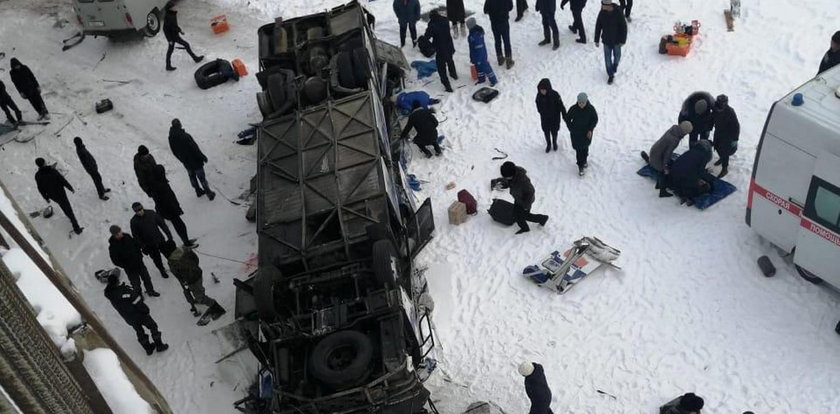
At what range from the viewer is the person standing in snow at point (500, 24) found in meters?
14.2

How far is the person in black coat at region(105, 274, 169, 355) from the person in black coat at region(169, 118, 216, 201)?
2.66m

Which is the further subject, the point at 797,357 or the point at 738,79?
the point at 738,79

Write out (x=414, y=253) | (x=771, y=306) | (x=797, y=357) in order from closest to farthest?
(x=797, y=357), (x=771, y=306), (x=414, y=253)

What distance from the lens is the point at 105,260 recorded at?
1222 cm

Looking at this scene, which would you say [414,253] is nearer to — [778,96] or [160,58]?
[778,96]

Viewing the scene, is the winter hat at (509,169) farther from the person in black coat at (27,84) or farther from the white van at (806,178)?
the person in black coat at (27,84)

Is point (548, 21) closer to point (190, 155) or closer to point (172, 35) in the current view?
point (190, 155)

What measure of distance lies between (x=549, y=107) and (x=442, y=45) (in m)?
3.05

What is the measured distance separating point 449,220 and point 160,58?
8998 mm

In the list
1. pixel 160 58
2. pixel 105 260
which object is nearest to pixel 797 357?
pixel 105 260

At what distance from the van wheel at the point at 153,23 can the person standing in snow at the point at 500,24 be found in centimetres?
816

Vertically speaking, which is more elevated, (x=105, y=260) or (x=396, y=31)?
(x=396, y=31)

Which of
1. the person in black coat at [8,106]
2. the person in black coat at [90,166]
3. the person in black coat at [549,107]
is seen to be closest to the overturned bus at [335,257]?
the person in black coat at [549,107]

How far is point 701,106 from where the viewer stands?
11148 millimetres
